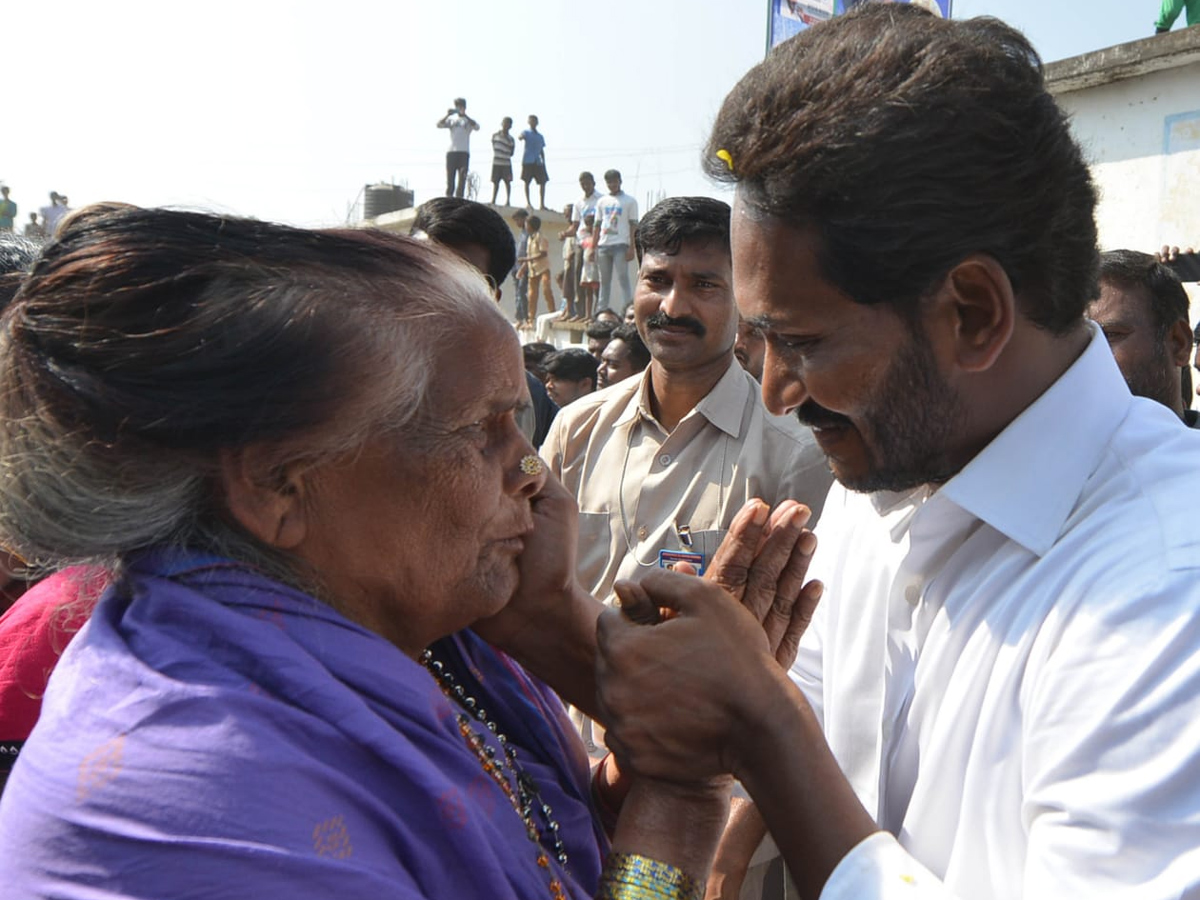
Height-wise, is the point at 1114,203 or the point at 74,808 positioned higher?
Answer: the point at 1114,203

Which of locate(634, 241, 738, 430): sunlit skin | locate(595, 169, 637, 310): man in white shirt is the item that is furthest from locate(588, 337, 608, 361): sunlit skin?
locate(634, 241, 738, 430): sunlit skin

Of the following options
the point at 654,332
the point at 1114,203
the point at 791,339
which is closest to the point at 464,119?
the point at 1114,203

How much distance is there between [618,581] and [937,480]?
25.5 inches

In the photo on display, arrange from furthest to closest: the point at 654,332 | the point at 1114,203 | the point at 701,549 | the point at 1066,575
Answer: the point at 1114,203
the point at 654,332
the point at 701,549
the point at 1066,575

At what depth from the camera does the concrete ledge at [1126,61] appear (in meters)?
8.73

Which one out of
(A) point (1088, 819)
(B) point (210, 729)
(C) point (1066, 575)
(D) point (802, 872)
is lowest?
(D) point (802, 872)

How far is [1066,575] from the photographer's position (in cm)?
157

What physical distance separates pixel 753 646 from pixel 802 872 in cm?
36

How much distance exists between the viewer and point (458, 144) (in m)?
22.7

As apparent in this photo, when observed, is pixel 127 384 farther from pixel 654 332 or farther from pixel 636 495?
pixel 654 332

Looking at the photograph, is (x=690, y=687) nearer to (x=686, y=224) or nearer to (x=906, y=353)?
(x=906, y=353)

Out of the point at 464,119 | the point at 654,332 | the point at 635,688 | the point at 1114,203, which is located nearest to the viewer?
the point at 635,688

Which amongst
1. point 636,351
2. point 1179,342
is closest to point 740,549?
point 1179,342

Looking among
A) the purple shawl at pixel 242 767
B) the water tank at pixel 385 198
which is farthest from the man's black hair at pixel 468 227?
the water tank at pixel 385 198
